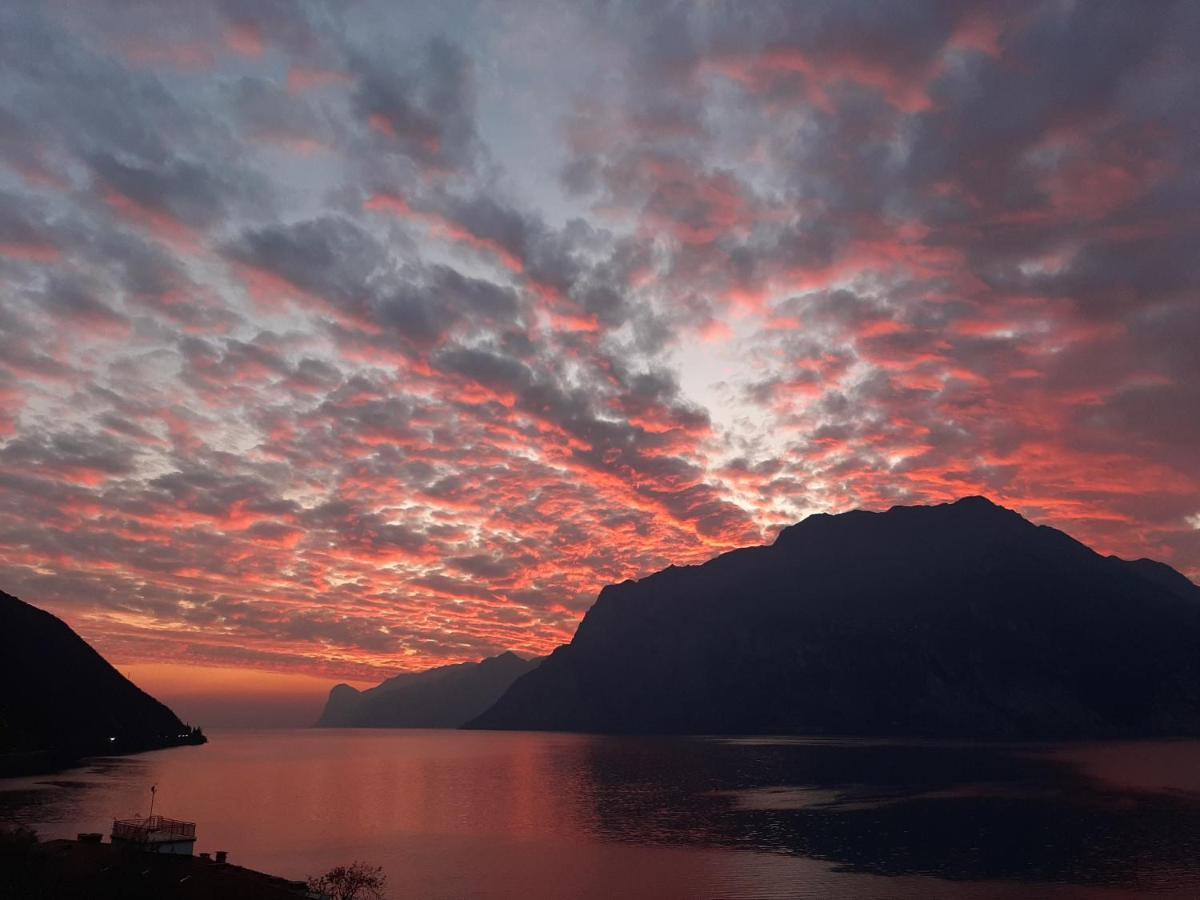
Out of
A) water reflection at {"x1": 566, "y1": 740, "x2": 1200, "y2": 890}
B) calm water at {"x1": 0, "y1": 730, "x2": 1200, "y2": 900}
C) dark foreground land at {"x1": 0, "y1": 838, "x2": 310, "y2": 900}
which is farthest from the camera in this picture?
water reflection at {"x1": 566, "y1": 740, "x2": 1200, "y2": 890}

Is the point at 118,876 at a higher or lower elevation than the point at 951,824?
higher

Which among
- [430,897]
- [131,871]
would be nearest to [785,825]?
[430,897]

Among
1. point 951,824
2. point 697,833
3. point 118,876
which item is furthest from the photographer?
point 951,824

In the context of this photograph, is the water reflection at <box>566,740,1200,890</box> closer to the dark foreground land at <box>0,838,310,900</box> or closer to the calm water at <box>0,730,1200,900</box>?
the calm water at <box>0,730,1200,900</box>

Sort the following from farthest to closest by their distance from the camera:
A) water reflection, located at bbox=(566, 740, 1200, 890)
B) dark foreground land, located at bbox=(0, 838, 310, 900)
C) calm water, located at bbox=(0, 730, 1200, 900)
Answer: water reflection, located at bbox=(566, 740, 1200, 890) → calm water, located at bbox=(0, 730, 1200, 900) → dark foreground land, located at bbox=(0, 838, 310, 900)

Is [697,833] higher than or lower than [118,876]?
lower

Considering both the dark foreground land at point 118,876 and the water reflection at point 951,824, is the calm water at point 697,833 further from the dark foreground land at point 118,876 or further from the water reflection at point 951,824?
the dark foreground land at point 118,876

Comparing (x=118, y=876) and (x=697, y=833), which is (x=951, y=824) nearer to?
(x=697, y=833)

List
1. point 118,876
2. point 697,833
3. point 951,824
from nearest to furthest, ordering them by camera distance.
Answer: point 118,876 < point 697,833 < point 951,824

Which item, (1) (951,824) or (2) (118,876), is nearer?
(2) (118,876)

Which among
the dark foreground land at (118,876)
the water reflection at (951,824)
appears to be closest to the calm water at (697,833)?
the water reflection at (951,824)

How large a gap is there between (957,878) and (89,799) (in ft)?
451

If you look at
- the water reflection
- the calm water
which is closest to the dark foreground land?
the calm water

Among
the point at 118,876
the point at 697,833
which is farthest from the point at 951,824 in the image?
the point at 118,876
